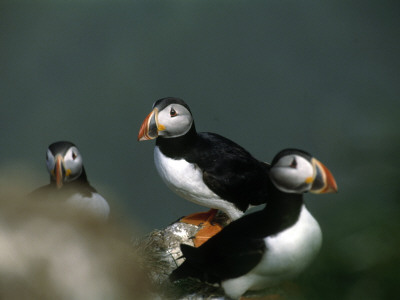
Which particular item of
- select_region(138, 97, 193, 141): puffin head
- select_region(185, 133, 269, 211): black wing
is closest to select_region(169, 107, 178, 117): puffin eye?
select_region(138, 97, 193, 141): puffin head

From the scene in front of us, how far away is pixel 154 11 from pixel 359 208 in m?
5.93

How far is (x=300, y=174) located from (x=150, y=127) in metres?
1.03

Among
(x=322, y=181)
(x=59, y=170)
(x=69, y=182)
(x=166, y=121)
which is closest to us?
(x=322, y=181)

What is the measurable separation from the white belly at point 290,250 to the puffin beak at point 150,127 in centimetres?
99

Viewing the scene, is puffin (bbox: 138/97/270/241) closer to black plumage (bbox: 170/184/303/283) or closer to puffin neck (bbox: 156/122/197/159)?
puffin neck (bbox: 156/122/197/159)

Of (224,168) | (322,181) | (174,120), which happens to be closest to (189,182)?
(224,168)

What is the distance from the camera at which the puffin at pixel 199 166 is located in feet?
9.45

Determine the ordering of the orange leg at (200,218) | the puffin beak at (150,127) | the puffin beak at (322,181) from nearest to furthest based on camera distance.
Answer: the puffin beak at (322,181), the puffin beak at (150,127), the orange leg at (200,218)

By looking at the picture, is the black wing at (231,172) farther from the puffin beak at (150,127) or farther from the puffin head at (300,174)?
the puffin head at (300,174)

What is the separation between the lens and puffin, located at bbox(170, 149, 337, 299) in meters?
2.08

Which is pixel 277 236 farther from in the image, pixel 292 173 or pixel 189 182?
pixel 189 182

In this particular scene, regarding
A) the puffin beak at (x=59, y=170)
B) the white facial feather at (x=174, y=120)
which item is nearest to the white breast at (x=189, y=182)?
the white facial feather at (x=174, y=120)

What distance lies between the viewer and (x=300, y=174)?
2.08 m

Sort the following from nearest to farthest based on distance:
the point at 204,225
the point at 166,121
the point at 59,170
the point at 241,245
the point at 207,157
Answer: the point at 241,245
the point at 59,170
the point at 166,121
the point at 207,157
the point at 204,225
